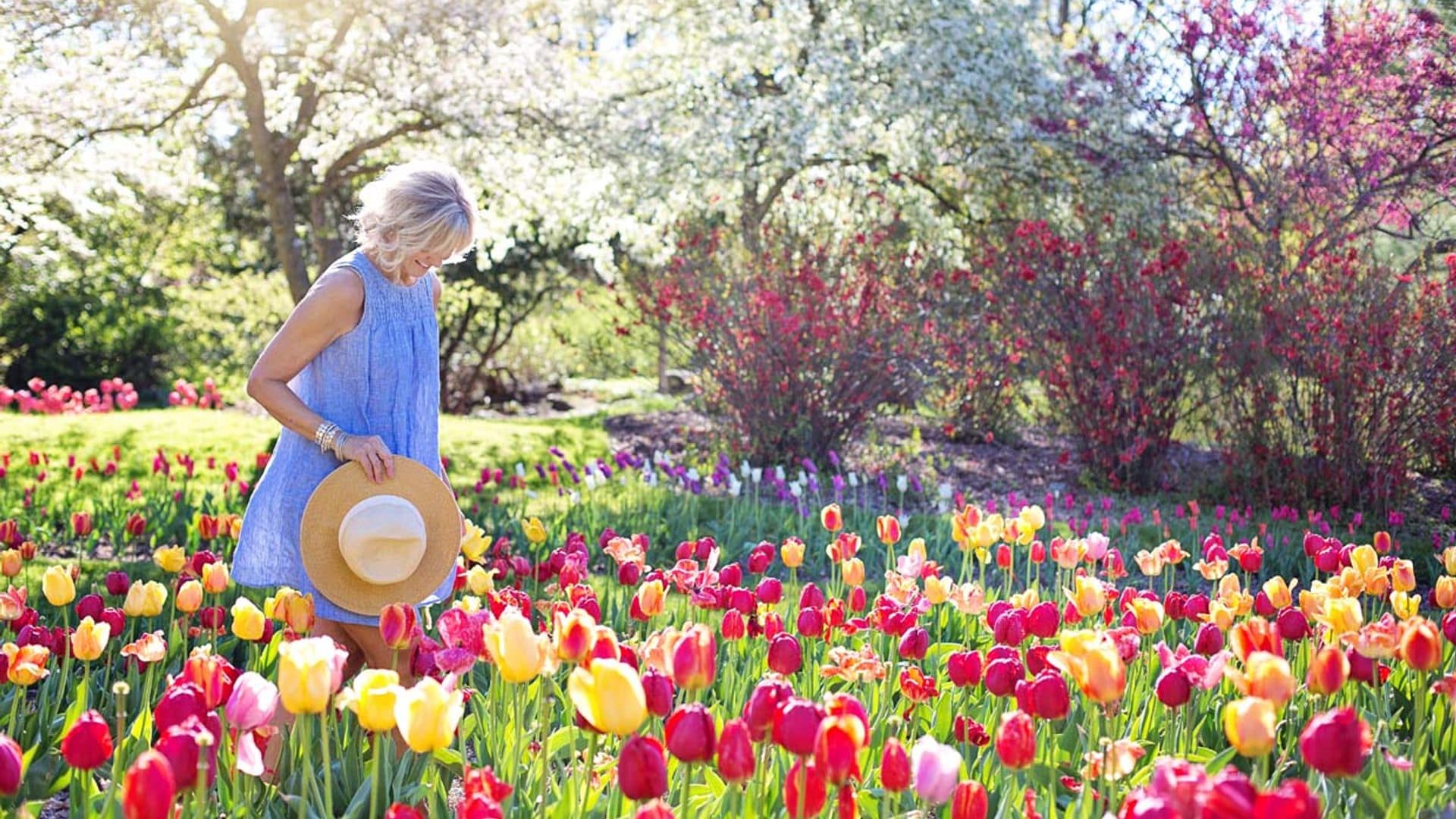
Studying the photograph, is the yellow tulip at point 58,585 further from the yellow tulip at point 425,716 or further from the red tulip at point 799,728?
the red tulip at point 799,728

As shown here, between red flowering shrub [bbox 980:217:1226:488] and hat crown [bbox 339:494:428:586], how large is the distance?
208 inches

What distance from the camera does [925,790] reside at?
164 centimetres

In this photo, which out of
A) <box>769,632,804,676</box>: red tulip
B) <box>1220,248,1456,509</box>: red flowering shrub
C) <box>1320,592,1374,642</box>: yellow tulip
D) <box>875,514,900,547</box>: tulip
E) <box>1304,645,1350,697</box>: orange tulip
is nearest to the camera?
<box>1304,645,1350,697</box>: orange tulip

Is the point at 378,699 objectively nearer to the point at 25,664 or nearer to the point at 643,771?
the point at 643,771

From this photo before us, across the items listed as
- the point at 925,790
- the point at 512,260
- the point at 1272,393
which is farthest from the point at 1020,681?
the point at 512,260

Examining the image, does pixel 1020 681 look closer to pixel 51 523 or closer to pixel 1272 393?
pixel 51 523

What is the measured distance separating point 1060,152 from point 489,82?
5141 millimetres

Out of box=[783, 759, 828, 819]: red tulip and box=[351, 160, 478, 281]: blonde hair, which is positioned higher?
box=[351, 160, 478, 281]: blonde hair

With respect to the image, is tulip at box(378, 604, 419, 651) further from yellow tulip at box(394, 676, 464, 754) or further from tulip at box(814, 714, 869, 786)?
tulip at box(814, 714, 869, 786)

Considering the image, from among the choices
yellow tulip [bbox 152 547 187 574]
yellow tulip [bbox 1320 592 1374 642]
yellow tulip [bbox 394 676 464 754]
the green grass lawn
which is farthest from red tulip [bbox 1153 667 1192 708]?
the green grass lawn

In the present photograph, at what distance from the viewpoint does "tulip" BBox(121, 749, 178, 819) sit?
4.43ft

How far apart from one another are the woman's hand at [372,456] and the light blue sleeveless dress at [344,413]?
0.12 m

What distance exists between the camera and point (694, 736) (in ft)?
5.10

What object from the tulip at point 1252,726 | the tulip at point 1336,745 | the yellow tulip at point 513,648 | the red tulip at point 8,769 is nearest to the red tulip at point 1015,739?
the tulip at point 1252,726
